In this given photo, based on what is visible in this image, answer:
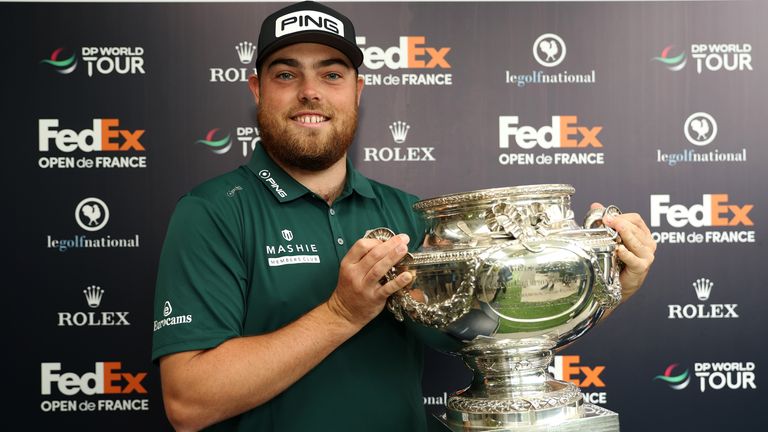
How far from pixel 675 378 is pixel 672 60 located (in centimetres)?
112

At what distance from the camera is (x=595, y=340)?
87.2 inches

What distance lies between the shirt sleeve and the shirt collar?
0.13m

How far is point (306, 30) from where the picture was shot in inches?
60.2

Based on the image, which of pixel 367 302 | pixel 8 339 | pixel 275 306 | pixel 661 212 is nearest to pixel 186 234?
pixel 275 306

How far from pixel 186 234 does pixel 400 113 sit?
3.40ft

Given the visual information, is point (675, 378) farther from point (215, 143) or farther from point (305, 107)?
point (215, 143)

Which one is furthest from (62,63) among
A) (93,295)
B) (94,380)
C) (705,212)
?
(705,212)

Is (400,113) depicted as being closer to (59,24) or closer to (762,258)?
(59,24)

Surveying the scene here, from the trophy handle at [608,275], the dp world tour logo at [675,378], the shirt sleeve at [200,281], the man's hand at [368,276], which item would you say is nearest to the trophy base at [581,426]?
the trophy handle at [608,275]

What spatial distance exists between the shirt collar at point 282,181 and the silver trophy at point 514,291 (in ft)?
1.40

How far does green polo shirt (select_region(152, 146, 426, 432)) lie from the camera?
54.1 inches

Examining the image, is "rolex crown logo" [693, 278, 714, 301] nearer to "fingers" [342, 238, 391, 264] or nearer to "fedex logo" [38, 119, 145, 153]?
"fingers" [342, 238, 391, 264]

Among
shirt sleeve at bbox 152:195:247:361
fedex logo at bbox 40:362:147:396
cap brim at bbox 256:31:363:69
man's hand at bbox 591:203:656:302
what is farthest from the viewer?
fedex logo at bbox 40:362:147:396

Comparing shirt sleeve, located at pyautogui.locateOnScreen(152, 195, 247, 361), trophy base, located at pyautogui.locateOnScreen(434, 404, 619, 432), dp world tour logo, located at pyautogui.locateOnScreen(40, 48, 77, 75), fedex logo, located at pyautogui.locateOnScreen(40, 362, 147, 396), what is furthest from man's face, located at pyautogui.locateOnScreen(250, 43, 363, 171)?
fedex logo, located at pyautogui.locateOnScreen(40, 362, 147, 396)
